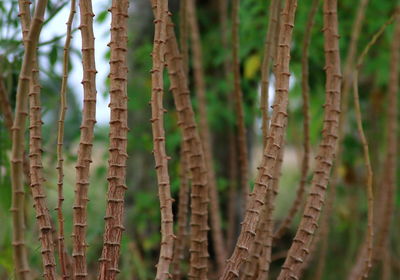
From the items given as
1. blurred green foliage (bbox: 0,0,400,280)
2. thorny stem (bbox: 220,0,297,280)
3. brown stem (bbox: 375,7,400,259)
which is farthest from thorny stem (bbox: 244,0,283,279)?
blurred green foliage (bbox: 0,0,400,280)

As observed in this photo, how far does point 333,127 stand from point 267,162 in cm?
16

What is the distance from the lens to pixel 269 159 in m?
0.86

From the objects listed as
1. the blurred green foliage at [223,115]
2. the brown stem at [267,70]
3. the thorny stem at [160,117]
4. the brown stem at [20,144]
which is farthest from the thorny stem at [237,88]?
the blurred green foliage at [223,115]

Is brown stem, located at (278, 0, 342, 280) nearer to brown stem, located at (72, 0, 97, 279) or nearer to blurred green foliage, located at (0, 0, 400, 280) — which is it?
brown stem, located at (72, 0, 97, 279)

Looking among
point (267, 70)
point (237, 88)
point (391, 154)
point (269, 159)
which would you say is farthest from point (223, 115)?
point (269, 159)

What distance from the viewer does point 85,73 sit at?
833 millimetres

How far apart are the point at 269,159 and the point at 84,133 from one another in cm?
23

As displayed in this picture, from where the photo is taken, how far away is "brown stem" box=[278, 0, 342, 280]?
0.94m

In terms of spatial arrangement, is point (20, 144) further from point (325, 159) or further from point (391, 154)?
point (391, 154)

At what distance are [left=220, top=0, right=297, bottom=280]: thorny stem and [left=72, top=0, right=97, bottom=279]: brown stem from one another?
187 millimetres

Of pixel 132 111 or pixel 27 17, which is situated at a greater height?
pixel 132 111

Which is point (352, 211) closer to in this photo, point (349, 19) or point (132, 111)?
point (349, 19)

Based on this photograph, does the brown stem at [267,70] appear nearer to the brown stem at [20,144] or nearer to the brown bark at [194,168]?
the brown bark at [194,168]

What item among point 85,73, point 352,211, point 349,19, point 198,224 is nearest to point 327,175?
point 198,224
